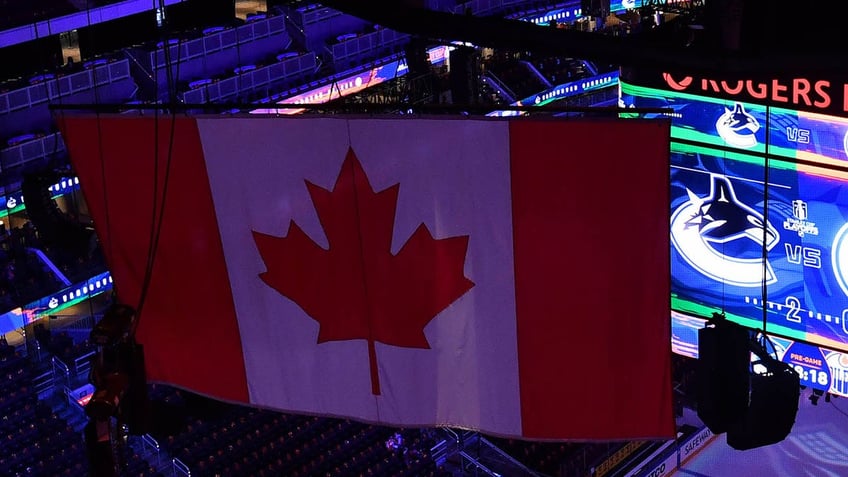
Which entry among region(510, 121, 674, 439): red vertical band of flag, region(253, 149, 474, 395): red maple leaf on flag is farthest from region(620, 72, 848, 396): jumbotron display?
region(253, 149, 474, 395): red maple leaf on flag

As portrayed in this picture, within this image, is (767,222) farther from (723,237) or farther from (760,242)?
(723,237)

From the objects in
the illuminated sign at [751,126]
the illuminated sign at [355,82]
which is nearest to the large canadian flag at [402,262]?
the illuminated sign at [751,126]

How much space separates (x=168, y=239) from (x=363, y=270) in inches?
47.6

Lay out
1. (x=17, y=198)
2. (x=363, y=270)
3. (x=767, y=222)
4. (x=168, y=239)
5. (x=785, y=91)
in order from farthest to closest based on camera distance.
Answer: (x=17, y=198), (x=767, y=222), (x=785, y=91), (x=168, y=239), (x=363, y=270)

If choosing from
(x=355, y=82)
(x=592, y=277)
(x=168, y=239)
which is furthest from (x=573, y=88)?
(x=592, y=277)

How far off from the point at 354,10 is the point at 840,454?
11926mm

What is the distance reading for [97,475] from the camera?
20.1ft

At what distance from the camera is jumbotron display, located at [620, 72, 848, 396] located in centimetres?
936

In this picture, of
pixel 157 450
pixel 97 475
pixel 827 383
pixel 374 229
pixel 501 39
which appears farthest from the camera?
pixel 157 450

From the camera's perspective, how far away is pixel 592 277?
633cm

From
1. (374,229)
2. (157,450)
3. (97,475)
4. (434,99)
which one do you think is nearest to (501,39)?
(374,229)

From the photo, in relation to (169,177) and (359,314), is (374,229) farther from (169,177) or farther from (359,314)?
(169,177)

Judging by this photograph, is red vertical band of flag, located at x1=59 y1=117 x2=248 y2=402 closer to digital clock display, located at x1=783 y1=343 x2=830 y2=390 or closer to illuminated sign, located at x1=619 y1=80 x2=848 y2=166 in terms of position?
illuminated sign, located at x1=619 y1=80 x2=848 y2=166

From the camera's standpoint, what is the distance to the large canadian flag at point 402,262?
627 centimetres
